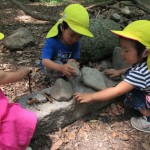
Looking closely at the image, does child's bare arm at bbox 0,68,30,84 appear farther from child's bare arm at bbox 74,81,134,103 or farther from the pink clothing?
child's bare arm at bbox 74,81,134,103

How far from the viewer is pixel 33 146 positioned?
248 centimetres

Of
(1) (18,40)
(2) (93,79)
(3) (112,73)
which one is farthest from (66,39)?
(1) (18,40)

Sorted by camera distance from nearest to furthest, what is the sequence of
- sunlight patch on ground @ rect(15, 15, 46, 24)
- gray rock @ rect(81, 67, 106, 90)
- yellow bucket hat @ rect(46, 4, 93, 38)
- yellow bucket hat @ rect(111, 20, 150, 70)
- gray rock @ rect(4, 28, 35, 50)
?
yellow bucket hat @ rect(111, 20, 150, 70) < yellow bucket hat @ rect(46, 4, 93, 38) < gray rock @ rect(81, 67, 106, 90) < gray rock @ rect(4, 28, 35, 50) < sunlight patch on ground @ rect(15, 15, 46, 24)

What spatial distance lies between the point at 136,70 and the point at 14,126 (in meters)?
1.14

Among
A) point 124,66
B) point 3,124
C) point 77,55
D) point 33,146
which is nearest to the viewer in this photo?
point 3,124

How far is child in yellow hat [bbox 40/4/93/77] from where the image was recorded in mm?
2650

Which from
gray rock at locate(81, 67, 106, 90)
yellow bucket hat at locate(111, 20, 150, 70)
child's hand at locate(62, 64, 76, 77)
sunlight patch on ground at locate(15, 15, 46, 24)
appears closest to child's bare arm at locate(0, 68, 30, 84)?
child's hand at locate(62, 64, 76, 77)

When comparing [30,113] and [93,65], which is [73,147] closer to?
[30,113]

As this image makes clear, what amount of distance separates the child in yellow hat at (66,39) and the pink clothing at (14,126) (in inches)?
25.0

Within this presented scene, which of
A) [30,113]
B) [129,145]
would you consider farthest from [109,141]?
[30,113]

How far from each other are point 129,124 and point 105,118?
24 centimetres

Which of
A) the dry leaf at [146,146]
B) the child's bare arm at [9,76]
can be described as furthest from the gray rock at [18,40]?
the dry leaf at [146,146]

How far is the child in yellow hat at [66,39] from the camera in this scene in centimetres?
265

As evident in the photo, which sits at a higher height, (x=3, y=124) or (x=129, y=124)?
(x=3, y=124)
